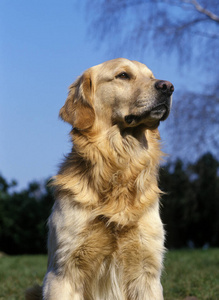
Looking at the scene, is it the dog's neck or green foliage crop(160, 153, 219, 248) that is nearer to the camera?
the dog's neck

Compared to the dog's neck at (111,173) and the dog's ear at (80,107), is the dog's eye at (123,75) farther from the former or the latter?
the dog's neck at (111,173)

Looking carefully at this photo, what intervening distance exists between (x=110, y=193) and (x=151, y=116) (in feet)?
2.32

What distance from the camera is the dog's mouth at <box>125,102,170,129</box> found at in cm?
346

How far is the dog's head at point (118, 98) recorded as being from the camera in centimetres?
345

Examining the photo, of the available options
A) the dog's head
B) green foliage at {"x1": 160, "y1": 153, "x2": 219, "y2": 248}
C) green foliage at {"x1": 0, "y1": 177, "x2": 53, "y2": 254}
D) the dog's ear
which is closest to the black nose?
the dog's head

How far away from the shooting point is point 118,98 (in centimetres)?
357

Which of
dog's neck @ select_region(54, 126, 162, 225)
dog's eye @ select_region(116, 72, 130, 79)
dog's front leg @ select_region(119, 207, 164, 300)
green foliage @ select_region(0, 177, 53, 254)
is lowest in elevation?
green foliage @ select_region(0, 177, 53, 254)

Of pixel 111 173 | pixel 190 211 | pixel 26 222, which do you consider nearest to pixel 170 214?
pixel 190 211

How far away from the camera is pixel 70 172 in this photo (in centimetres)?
351

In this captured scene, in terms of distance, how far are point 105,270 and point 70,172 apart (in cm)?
83

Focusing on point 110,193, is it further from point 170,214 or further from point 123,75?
point 170,214

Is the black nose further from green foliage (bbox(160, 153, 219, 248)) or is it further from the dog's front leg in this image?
green foliage (bbox(160, 153, 219, 248))

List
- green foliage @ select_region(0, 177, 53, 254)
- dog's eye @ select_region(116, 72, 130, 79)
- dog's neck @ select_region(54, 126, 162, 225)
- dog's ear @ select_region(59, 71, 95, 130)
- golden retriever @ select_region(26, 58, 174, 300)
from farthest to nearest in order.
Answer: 1. green foliage @ select_region(0, 177, 53, 254)
2. dog's eye @ select_region(116, 72, 130, 79)
3. dog's ear @ select_region(59, 71, 95, 130)
4. dog's neck @ select_region(54, 126, 162, 225)
5. golden retriever @ select_region(26, 58, 174, 300)

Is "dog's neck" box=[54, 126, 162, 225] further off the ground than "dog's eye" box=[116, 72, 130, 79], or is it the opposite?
"dog's eye" box=[116, 72, 130, 79]
